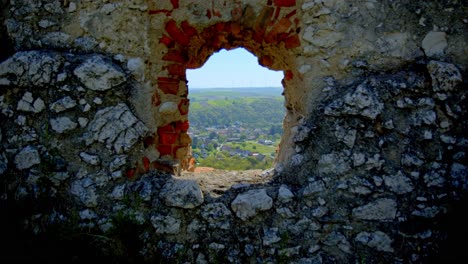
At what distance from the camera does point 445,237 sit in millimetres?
2076

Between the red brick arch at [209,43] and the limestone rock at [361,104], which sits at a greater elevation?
the red brick arch at [209,43]

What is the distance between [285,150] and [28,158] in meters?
1.87

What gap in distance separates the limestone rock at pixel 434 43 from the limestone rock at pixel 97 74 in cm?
212

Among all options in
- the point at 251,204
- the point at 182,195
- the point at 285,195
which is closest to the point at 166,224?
the point at 182,195

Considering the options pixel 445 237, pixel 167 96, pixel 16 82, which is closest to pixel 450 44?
pixel 445 237

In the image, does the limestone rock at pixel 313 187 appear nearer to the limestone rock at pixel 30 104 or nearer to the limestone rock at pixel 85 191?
the limestone rock at pixel 85 191

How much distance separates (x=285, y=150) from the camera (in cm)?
253

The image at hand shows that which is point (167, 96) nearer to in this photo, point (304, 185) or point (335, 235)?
point (304, 185)

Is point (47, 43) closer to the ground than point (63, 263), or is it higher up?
higher up

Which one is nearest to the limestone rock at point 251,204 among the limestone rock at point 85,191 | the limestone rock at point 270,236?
the limestone rock at point 270,236

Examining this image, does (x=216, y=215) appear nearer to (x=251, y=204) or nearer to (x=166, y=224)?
(x=251, y=204)

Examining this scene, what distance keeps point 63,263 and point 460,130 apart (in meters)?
2.72

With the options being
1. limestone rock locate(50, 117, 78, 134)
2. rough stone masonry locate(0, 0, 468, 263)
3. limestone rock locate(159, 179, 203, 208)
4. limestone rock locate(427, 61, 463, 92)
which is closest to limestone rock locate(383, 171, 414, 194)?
rough stone masonry locate(0, 0, 468, 263)

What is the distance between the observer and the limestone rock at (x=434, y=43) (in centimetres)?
218
